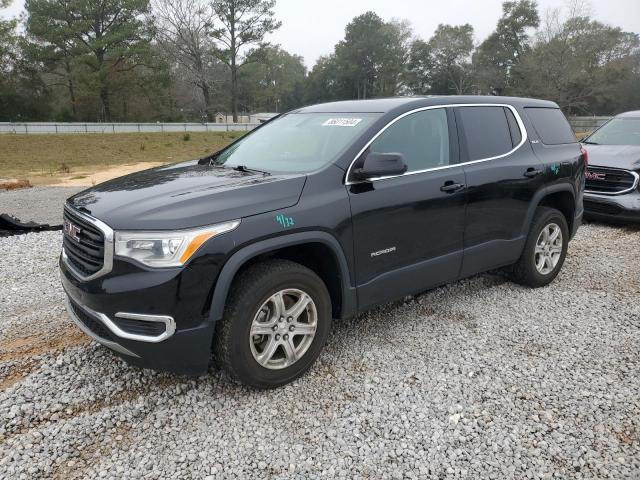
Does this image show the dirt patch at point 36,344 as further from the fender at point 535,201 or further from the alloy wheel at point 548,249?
the alloy wheel at point 548,249

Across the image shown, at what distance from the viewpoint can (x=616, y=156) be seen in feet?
25.3

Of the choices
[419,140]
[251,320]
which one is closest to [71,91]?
[419,140]

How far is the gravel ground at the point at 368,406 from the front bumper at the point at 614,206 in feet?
12.1

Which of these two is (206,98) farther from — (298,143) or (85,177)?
(298,143)

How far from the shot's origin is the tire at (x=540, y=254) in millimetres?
4660

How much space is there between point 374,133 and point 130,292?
6.40ft

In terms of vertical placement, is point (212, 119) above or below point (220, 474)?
above

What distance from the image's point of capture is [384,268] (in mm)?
3484

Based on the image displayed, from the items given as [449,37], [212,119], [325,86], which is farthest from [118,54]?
[449,37]

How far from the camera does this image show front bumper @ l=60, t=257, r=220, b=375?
8.64 ft

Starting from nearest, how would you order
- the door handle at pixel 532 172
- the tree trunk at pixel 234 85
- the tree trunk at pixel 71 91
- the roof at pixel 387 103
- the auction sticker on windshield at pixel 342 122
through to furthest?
the auction sticker on windshield at pixel 342 122 < the roof at pixel 387 103 < the door handle at pixel 532 172 < the tree trunk at pixel 71 91 < the tree trunk at pixel 234 85

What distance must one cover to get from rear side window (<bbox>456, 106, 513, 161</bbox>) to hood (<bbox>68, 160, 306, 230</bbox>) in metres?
1.72

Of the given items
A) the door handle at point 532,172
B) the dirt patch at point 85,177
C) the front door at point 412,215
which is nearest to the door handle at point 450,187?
the front door at point 412,215

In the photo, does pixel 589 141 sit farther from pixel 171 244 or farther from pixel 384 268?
pixel 171 244
